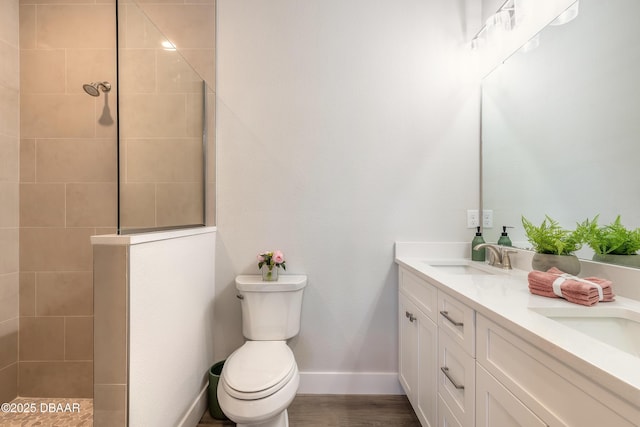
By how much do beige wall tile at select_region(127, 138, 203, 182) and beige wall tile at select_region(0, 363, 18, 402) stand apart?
1550mm

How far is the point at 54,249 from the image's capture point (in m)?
1.76

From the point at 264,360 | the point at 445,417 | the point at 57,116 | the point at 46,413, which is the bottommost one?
the point at 46,413

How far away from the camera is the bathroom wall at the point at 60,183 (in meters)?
1.75

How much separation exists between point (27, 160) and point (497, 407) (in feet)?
8.53

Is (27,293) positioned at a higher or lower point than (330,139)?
lower

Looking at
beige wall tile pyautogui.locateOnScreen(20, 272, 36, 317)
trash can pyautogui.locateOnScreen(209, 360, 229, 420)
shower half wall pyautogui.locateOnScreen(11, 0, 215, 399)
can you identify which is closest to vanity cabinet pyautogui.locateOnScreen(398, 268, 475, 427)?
trash can pyautogui.locateOnScreen(209, 360, 229, 420)

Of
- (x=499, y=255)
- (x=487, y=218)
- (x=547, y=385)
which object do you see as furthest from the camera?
(x=487, y=218)

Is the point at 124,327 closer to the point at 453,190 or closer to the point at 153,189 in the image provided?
A: the point at 153,189

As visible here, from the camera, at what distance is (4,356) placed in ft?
5.52

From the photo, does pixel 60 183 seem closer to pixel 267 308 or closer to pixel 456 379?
pixel 267 308

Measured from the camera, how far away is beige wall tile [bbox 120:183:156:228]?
3.48 feet

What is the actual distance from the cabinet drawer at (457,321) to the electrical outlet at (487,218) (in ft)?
2.78

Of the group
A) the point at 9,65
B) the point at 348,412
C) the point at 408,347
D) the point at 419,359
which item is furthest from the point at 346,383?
the point at 9,65

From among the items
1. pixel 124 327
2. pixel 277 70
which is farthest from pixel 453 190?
pixel 124 327
